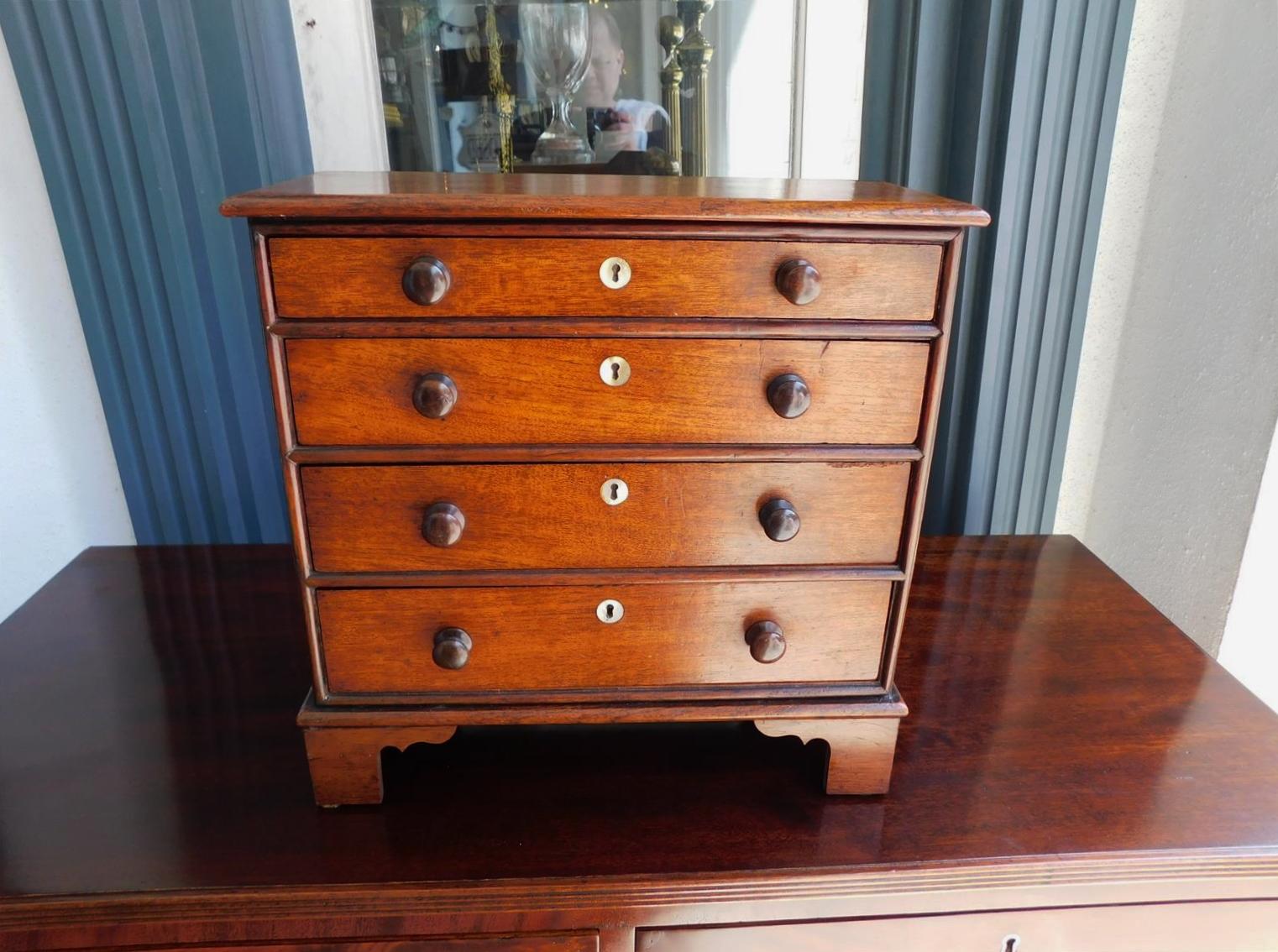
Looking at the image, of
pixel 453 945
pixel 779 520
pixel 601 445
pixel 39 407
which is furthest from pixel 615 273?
pixel 39 407

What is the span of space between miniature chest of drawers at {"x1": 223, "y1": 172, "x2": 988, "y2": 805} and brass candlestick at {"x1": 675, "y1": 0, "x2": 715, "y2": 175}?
0.46 m

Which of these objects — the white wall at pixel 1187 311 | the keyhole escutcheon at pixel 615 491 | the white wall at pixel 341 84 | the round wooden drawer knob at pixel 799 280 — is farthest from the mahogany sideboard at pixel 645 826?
the white wall at pixel 341 84

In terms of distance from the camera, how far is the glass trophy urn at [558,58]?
139 centimetres

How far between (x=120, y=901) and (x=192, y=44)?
45.2 inches

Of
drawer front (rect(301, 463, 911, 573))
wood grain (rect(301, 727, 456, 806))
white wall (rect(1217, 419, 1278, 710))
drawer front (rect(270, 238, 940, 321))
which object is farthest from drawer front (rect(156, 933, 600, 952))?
white wall (rect(1217, 419, 1278, 710))

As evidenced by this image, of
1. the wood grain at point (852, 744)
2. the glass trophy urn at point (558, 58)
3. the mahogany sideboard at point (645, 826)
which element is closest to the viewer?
the mahogany sideboard at point (645, 826)

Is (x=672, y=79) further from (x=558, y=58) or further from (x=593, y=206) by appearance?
(x=593, y=206)

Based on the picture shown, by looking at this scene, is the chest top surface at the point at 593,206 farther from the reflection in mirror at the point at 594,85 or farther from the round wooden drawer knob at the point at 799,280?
the reflection in mirror at the point at 594,85

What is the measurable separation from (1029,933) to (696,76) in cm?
129

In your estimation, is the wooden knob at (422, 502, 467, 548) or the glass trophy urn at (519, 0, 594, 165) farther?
the glass trophy urn at (519, 0, 594, 165)

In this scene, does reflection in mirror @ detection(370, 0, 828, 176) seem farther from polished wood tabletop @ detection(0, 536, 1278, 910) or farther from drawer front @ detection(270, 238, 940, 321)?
polished wood tabletop @ detection(0, 536, 1278, 910)

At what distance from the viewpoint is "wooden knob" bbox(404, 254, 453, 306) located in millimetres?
825

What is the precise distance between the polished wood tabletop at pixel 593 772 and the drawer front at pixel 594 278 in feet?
1.85

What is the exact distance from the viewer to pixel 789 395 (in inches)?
34.7
